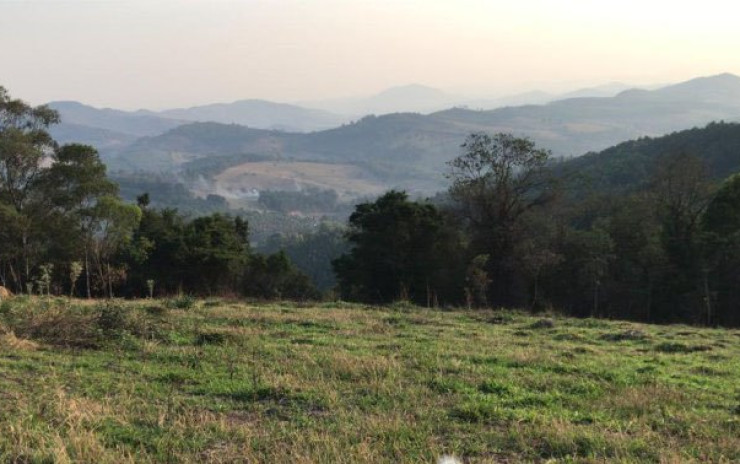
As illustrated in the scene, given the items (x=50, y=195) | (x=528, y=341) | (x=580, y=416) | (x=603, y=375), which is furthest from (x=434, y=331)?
(x=50, y=195)

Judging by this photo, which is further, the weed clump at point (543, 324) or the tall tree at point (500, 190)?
the tall tree at point (500, 190)

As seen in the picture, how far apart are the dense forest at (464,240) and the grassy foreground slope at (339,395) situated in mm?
17282

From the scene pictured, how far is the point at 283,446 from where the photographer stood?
186 inches

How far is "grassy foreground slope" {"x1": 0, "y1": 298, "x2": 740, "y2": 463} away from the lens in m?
4.80

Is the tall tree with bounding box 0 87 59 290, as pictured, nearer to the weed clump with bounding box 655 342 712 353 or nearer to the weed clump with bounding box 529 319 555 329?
the weed clump with bounding box 529 319 555 329

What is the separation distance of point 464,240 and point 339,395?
29.4 meters

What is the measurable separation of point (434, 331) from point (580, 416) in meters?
6.75

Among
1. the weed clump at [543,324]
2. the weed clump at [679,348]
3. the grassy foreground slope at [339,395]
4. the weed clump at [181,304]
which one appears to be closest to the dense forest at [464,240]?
the weed clump at [543,324]

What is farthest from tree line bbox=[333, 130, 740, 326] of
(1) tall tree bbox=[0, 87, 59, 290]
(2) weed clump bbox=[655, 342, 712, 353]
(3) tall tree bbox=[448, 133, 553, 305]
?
(1) tall tree bbox=[0, 87, 59, 290]

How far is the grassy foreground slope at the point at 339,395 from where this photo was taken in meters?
4.80

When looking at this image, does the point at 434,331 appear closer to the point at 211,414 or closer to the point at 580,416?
the point at 580,416

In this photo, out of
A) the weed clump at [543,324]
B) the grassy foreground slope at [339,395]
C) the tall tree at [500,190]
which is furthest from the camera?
the tall tree at [500,190]

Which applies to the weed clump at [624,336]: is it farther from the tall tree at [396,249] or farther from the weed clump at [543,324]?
the tall tree at [396,249]

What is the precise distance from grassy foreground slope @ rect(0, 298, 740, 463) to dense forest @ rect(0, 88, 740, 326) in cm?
1728
